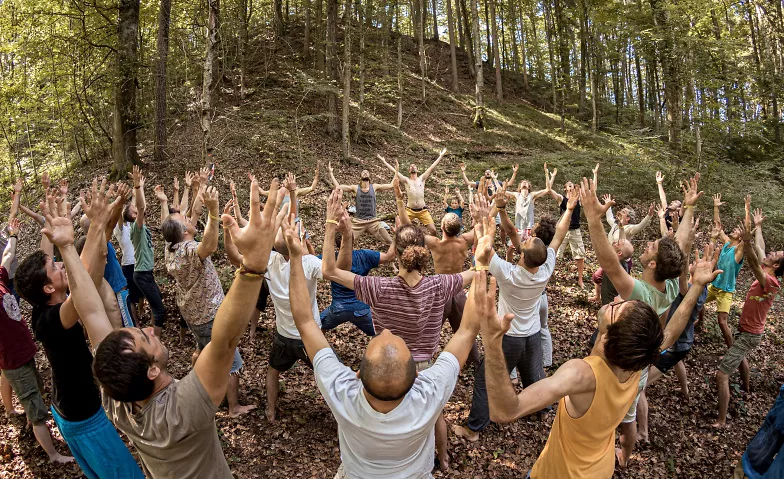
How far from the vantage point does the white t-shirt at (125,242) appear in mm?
7004

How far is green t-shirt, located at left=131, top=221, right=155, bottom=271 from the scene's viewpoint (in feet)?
22.0

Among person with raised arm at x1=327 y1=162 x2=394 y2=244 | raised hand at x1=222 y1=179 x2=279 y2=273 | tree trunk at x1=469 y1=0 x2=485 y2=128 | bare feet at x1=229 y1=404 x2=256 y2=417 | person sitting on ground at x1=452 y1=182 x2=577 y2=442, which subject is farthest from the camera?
tree trunk at x1=469 y1=0 x2=485 y2=128

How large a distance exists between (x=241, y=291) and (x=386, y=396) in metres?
0.87

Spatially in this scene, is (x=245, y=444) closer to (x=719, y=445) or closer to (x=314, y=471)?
(x=314, y=471)

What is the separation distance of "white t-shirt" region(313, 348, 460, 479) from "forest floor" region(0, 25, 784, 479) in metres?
2.72

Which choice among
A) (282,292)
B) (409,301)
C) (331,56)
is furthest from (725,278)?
(331,56)

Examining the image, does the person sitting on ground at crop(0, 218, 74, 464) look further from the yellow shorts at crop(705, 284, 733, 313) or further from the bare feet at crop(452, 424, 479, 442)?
the yellow shorts at crop(705, 284, 733, 313)

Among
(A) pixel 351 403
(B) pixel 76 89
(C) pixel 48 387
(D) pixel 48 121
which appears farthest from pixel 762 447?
(D) pixel 48 121

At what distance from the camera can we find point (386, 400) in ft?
7.08

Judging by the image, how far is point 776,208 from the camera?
15031 mm

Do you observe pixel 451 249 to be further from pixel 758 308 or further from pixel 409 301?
pixel 758 308

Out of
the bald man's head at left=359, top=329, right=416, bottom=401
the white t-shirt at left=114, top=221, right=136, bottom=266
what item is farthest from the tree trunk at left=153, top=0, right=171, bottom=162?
the bald man's head at left=359, top=329, right=416, bottom=401

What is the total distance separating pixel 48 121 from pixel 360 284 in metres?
14.2

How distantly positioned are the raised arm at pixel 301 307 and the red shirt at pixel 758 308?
6285 mm
